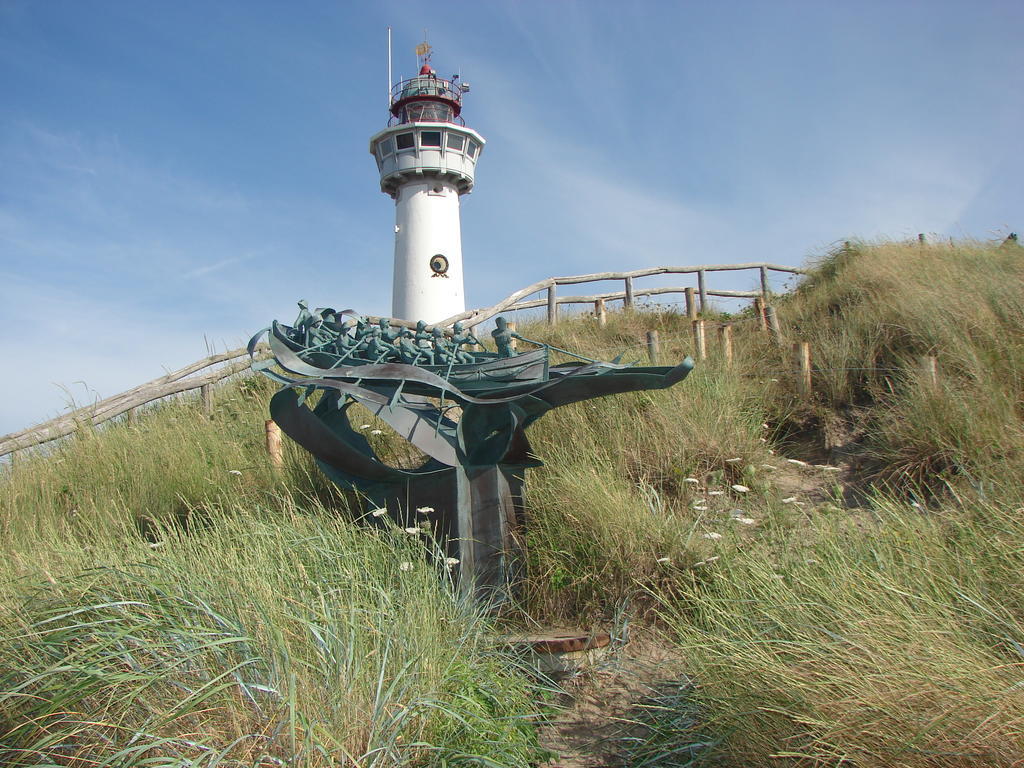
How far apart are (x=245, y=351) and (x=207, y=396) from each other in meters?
1.00

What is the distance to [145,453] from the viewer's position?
25.6 ft

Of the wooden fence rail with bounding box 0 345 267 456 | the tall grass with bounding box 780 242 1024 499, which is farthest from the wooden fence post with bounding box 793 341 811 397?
the wooden fence rail with bounding box 0 345 267 456

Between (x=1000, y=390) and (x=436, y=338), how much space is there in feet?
16.7

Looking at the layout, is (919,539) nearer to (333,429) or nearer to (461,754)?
(461,754)

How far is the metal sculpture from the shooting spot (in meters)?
4.89

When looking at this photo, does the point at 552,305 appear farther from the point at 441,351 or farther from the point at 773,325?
the point at 441,351

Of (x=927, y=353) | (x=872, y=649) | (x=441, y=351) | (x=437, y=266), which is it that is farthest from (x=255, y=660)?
(x=437, y=266)

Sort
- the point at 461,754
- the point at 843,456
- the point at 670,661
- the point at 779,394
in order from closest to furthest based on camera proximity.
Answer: the point at 461,754, the point at 670,661, the point at 843,456, the point at 779,394

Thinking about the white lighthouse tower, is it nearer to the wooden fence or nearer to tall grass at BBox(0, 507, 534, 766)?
the wooden fence

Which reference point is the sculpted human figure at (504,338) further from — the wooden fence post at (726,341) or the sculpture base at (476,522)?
the wooden fence post at (726,341)

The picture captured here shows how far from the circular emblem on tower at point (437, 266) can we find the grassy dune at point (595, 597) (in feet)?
45.4

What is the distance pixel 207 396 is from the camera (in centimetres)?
1063

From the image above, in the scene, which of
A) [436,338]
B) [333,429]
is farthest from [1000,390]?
[333,429]

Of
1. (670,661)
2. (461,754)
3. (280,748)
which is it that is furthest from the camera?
(670,661)
